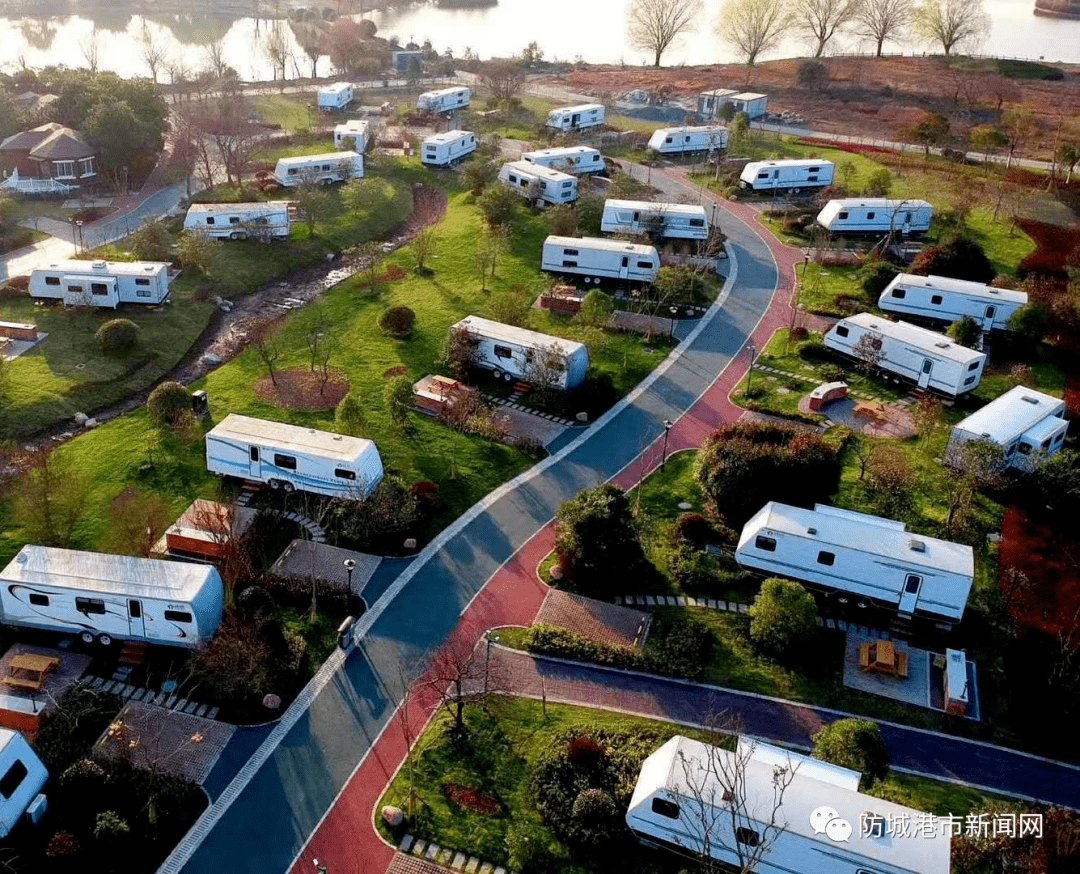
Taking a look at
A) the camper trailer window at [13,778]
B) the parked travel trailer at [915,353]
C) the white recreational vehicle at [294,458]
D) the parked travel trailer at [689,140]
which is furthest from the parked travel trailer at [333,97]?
the camper trailer window at [13,778]

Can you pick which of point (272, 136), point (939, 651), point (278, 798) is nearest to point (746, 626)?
point (939, 651)

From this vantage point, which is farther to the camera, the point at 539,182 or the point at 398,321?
the point at 539,182

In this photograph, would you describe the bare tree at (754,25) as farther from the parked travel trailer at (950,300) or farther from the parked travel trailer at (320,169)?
the parked travel trailer at (950,300)

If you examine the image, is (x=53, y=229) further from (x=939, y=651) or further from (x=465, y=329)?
(x=939, y=651)

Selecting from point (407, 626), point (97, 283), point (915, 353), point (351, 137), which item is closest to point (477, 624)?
point (407, 626)

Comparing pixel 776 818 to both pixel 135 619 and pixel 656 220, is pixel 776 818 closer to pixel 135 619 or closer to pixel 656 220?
pixel 135 619

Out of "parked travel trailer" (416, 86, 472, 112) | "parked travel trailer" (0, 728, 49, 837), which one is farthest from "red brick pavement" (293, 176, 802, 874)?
"parked travel trailer" (416, 86, 472, 112)
